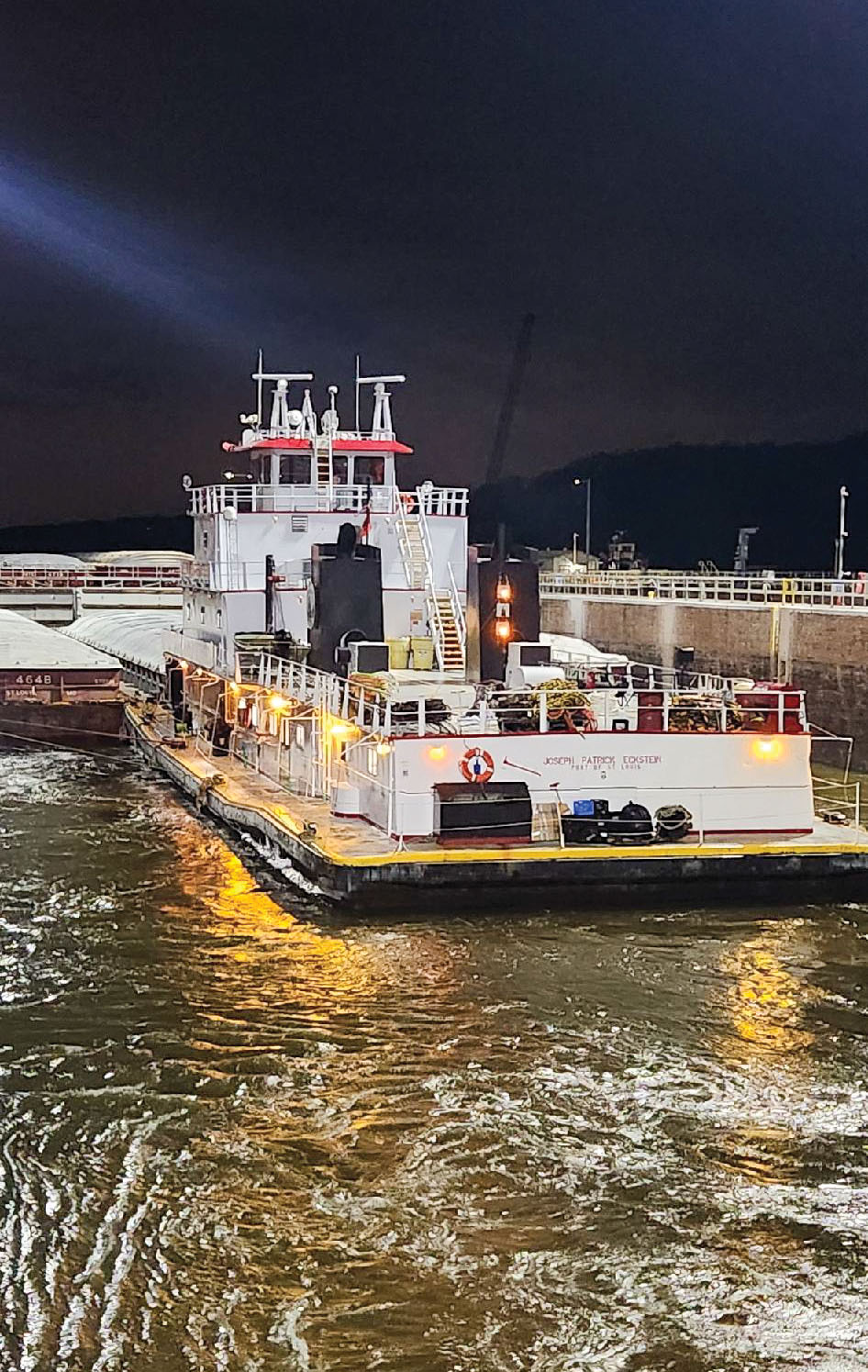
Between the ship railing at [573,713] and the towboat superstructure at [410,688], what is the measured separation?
40 millimetres

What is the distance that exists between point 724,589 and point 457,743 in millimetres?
25810

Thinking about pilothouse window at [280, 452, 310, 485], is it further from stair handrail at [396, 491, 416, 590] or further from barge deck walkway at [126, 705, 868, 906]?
barge deck walkway at [126, 705, 868, 906]

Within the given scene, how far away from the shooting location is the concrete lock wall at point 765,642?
3266 cm

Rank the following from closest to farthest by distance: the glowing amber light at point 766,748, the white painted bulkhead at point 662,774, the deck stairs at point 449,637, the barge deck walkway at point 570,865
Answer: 1. the barge deck walkway at point 570,865
2. the white painted bulkhead at point 662,774
3. the glowing amber light at point 766,748
4. the deck stairs at point 449,637

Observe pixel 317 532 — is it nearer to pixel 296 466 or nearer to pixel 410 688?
pixel 296 466

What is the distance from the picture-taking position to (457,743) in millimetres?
18047

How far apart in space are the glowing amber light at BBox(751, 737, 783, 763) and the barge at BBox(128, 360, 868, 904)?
0.03 metres

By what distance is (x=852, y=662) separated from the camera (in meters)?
32.8

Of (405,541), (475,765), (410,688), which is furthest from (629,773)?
(405,541)

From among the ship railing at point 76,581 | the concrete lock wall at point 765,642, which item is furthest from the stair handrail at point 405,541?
the ship railing at point 76,581

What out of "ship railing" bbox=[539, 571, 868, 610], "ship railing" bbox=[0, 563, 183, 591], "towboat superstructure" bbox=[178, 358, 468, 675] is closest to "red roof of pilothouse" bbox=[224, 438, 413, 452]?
"towboat superstructure" bbox=[178, 358, 468, 675]

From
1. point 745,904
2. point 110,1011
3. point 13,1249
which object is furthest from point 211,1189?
point 745,904

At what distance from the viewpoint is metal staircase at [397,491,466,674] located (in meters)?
26.0

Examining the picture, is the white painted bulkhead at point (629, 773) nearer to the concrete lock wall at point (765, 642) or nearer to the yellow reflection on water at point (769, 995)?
the yellow reflection on water at point (769, 995)
